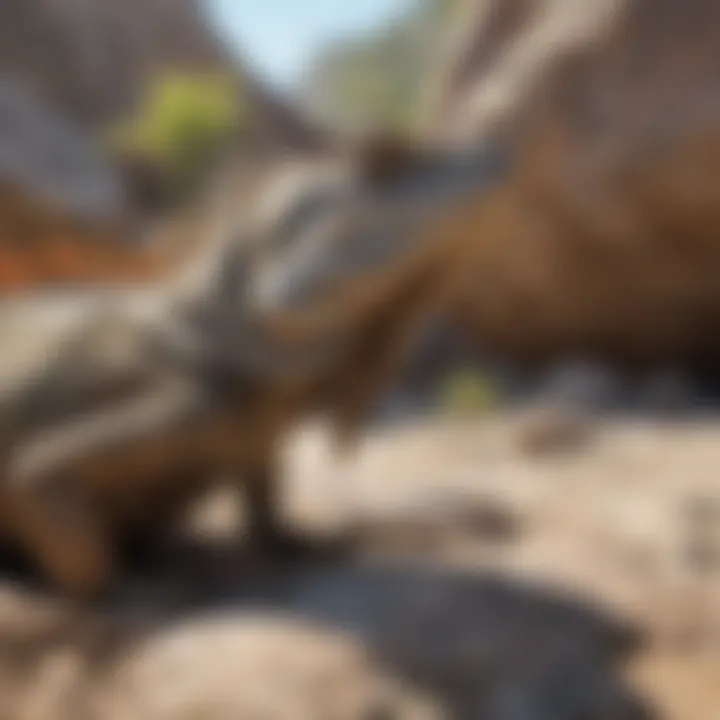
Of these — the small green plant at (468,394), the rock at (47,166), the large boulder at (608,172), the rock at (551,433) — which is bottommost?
the rock at (47,166)

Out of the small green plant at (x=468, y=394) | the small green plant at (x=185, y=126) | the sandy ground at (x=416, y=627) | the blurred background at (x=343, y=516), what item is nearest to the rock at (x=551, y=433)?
the blurred background at (x=343, y=516)

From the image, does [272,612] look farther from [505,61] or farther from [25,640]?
[505,61]

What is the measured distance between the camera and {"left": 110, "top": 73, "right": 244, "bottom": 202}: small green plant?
818mm

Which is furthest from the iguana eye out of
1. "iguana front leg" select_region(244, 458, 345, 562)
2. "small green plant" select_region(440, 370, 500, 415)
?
"small green plant" select_region(440, 370, 500, 415)

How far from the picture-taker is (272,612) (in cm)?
95

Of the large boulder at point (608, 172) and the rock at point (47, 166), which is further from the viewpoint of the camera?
the large boulder at point (608, 172)

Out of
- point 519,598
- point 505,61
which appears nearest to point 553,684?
Result: point 519,598

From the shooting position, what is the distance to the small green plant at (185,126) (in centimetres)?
82

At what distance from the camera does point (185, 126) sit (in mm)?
812

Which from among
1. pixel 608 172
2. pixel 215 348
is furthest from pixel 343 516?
pixel 608 172

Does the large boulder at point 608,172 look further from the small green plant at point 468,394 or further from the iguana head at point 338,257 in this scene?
the iguana head at point 338,257

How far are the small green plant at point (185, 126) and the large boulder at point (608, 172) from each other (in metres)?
0.71

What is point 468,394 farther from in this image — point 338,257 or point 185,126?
point 185,126

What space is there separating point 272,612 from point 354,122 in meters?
0.44
